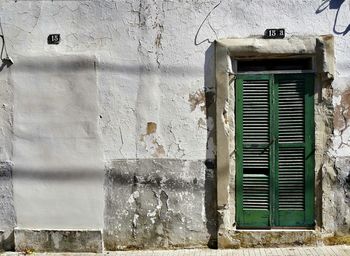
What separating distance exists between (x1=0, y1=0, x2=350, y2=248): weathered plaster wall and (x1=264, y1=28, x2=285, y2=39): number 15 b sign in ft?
0.25

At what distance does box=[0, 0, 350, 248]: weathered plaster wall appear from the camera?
652cm

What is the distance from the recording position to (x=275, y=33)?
21.1ft

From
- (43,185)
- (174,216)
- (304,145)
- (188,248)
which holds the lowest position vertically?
(188,248)

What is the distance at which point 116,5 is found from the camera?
21.7 feet

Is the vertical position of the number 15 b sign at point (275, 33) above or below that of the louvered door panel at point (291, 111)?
above

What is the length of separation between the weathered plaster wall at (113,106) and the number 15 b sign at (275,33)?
0.25 feet

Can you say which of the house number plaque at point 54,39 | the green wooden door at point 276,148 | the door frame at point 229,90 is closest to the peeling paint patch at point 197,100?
the door frame at point 229,90

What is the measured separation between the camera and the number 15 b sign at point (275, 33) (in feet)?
21.1

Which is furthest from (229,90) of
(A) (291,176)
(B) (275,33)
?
(A) (291,176)

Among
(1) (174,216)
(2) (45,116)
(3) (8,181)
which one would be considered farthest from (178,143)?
(3) (8,181)

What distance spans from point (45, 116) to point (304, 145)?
135 inches

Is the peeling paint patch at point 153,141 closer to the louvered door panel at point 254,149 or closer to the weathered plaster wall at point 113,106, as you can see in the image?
the weathered plaster wall at point 113,106

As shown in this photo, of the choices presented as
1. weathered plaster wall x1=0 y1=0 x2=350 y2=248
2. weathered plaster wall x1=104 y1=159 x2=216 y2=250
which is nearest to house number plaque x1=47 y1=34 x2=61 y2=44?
weathered plaster wall x1=0 y1=0 x2=350 y2=248

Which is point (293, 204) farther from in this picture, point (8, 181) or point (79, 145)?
point (8, 181)
